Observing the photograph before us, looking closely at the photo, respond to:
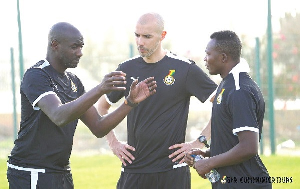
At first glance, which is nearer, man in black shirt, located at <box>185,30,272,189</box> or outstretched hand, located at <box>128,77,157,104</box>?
man in black shirt, located at <box>185,30,272,189</box>

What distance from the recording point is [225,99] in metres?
5.58

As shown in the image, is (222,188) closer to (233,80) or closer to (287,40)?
(233,80)

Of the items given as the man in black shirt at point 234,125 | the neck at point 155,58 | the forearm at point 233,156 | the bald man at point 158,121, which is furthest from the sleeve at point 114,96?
the forearm at point 233,156

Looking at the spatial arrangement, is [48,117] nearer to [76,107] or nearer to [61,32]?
[76,107]

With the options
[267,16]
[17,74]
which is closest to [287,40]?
[267,16]

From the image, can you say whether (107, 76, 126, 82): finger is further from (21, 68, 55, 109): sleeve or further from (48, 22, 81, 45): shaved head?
(48, 22, 81, 45): shaved head

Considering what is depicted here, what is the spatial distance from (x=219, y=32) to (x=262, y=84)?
9543 mm

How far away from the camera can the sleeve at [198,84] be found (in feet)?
22.8

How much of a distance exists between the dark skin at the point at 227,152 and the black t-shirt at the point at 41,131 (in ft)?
3.81

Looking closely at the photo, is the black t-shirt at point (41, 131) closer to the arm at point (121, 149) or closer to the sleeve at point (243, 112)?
the arm at point (121, 149)

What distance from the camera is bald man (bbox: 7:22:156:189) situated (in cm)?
575

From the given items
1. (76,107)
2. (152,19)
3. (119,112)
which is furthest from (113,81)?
(152,19)

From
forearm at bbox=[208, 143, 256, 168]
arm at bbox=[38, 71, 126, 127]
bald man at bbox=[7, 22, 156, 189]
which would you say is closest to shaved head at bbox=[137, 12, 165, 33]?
bald man at bbox=[7, 22, 156, 189]

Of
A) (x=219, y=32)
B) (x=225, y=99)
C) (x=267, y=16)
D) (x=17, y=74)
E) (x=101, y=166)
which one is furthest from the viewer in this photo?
(x=17, y=74)
